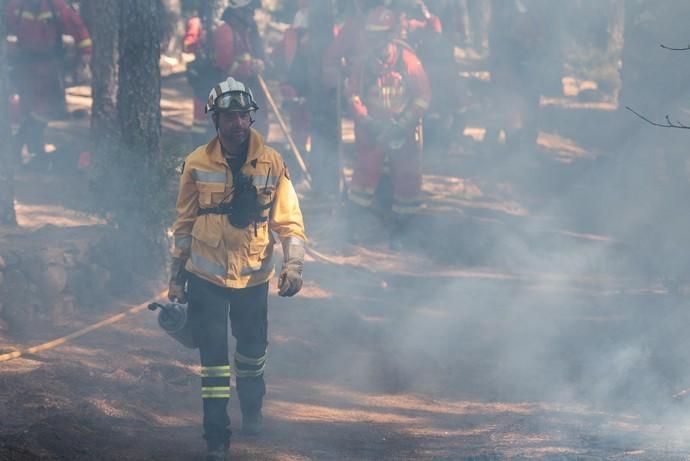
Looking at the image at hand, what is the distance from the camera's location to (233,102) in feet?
18.2

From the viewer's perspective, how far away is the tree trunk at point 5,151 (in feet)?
28.8

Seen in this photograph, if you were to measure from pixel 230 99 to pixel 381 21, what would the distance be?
17.3 ft

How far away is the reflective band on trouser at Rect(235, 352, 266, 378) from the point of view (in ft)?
19.9

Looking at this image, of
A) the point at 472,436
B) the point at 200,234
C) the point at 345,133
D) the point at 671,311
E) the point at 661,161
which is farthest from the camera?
the point at 345,133

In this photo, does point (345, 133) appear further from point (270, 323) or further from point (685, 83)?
point (270, 323)

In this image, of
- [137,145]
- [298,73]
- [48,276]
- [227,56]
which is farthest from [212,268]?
[298,73]

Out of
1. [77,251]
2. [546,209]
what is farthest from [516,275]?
[77,251]

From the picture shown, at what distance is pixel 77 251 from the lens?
27.4 ft

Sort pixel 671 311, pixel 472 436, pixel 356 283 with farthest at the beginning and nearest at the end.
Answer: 1. pixel 356 283
2. pixel 671 311
3. pixel 472 436

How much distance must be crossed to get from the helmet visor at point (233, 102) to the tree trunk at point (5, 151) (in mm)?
4065

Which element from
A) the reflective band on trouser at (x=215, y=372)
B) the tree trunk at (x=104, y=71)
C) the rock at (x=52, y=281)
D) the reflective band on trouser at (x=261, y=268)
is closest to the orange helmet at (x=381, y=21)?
the tree trunk at (x=104, y=71)

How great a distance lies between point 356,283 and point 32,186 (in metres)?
4.66

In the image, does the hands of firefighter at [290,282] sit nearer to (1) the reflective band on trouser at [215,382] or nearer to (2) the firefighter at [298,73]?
(1) the reflective band on trouser at [215,382]

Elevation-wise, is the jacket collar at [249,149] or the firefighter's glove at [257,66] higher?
the jacket collar at [249,149]
